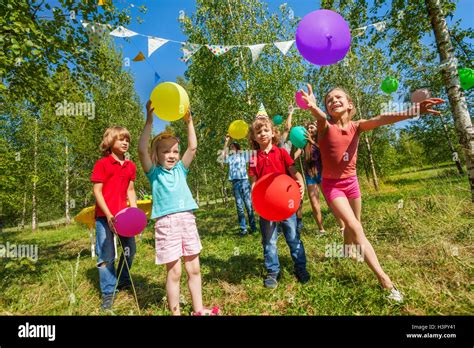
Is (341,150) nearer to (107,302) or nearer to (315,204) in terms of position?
(315,204)

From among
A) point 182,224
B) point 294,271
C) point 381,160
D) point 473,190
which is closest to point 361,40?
point 473,190

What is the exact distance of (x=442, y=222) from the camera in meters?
4.17

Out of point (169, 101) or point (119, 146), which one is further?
point (119, 146)

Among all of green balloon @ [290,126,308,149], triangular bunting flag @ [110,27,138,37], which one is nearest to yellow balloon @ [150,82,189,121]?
green balloon @ [290,126,308,149]

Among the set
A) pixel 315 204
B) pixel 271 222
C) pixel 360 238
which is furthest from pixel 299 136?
pixel 360 238

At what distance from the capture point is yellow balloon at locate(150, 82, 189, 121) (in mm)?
2701

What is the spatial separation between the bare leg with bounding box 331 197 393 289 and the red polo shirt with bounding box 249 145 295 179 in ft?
2.31

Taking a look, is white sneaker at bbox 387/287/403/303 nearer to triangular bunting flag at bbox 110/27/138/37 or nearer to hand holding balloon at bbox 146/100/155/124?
hand holding balloon at bbox 146/100/155/124

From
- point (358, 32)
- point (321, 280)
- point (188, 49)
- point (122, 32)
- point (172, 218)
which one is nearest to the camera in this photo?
point (172, 218)

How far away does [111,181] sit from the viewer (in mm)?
3174

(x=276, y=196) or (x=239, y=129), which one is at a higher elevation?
(x=239, y=129)

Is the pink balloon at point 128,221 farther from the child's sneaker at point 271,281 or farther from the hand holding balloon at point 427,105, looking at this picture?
the hand holding balloon at point 427,105

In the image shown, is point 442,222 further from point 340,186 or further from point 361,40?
point 361,40

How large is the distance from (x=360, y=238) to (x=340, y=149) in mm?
929
